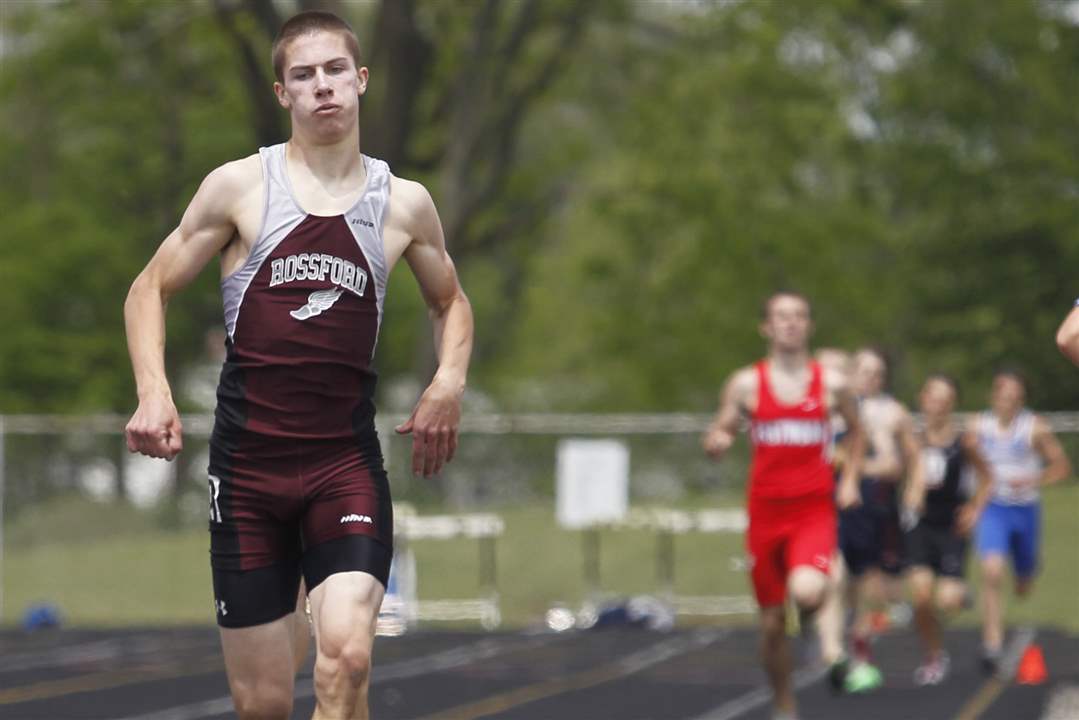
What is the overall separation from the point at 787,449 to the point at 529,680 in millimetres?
4188

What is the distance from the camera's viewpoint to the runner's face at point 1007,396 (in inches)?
607

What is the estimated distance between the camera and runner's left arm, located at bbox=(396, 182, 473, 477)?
5906 mm

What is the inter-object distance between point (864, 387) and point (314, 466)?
9188mm

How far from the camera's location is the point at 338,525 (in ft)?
19.2

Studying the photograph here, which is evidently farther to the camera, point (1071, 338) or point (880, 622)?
point (880, 622)

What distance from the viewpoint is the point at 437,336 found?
6332 mm

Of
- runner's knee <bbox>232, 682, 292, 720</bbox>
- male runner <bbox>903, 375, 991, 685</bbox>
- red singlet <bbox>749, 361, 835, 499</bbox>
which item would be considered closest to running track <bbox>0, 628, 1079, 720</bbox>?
male runner <bbox>903, 375, 991, 685</bbox>

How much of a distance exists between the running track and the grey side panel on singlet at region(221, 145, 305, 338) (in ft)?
18.5

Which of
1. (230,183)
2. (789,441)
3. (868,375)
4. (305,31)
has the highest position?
(305,31)

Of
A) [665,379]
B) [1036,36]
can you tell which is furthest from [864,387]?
[665,379]

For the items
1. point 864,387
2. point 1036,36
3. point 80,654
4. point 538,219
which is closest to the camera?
point 864,387

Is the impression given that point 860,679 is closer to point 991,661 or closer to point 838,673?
point 838,673

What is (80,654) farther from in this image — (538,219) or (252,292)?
(538,219)

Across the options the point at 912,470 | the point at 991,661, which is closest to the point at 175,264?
the point at 912,470
